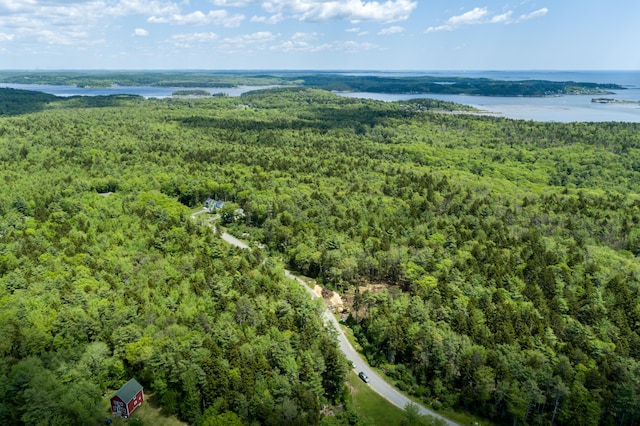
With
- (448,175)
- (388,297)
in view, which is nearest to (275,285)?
(388,297)

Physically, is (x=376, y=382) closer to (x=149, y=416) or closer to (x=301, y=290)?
(x=301, y=290)

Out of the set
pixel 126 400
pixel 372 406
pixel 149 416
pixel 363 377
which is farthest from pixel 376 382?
pixel 126 400

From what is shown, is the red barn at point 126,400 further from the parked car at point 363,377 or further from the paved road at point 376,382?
the parked car at point 363,377

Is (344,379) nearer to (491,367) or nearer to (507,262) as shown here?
(491,367)

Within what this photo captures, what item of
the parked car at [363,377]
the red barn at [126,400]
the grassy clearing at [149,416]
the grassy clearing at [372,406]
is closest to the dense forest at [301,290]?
the grassy clearing at [149,416]

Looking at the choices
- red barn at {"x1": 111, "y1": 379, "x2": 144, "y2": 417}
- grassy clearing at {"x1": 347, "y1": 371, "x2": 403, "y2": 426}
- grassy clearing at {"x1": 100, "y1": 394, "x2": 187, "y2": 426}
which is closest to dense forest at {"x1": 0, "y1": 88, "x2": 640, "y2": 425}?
grassy clearing at {"x1": 100, "y1": 394, "x2": 187, "y2": 426}

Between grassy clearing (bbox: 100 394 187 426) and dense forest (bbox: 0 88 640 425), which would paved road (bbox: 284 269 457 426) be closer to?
dense forest (bbox: 0 88 640 425)
